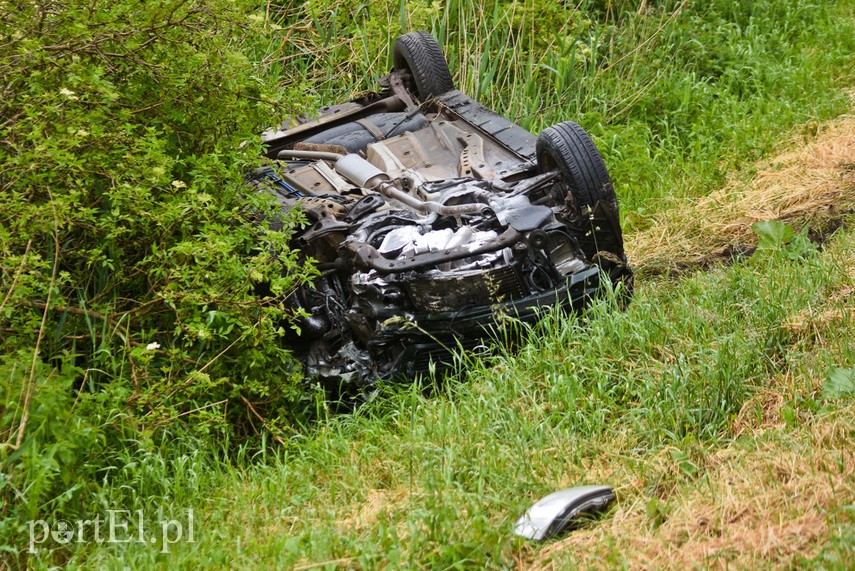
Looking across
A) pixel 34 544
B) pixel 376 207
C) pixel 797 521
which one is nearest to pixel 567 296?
pixel 376 207

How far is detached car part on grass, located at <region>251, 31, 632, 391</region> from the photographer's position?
5.21 metres

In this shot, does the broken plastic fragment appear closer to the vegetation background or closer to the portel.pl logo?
the vegetation background

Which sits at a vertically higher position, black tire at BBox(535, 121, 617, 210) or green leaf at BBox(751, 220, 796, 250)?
black tire at BBox(535, 121, 617, 210)

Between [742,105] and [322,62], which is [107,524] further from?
[742,105]

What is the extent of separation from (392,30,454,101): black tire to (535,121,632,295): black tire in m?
1.92

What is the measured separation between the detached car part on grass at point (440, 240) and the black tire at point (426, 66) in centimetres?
71

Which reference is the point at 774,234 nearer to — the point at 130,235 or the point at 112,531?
the point at 130,235

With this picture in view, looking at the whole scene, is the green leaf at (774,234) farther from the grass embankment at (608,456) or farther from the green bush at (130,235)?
the green bush at (130,235)

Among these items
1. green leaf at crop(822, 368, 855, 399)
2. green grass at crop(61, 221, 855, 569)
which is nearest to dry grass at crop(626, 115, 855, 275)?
green grass at crop(61, 221, 855, 569)

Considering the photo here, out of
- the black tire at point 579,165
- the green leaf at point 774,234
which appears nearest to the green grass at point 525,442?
the black tire at point 579,165

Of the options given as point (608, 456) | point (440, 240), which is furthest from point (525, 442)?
point (440, 240)

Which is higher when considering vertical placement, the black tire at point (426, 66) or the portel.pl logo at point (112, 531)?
the black tire at point (426, 66)

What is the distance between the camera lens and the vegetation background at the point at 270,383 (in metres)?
3.57

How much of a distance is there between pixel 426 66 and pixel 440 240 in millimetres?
2461
